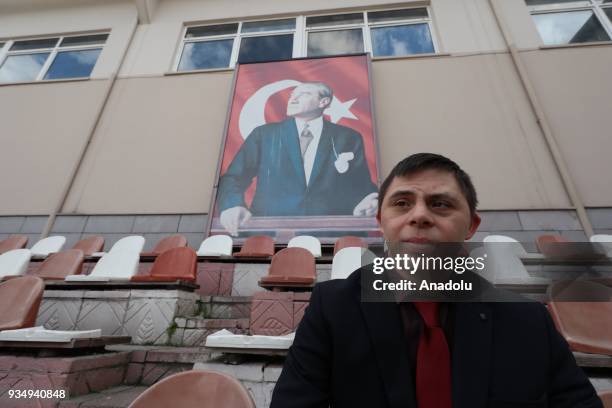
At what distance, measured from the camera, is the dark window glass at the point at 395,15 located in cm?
602

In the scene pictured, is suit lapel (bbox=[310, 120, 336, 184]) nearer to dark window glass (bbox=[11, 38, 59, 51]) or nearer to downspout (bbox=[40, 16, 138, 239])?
downspout (bbox=[40, 16, 138, 239])

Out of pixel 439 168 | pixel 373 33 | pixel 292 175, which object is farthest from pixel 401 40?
pixel 439 168

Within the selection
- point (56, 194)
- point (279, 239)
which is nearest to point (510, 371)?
point (279, 239)

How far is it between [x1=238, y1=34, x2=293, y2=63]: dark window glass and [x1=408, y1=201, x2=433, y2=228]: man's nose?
5.80 m

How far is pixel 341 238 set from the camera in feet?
12.2

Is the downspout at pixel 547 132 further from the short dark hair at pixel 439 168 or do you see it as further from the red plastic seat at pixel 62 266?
the red plastic seat at pixel 62 266

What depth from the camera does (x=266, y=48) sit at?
6.02 metres

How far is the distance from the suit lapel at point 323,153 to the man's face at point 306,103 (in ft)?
1.16

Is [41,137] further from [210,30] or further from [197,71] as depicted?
[210,30]

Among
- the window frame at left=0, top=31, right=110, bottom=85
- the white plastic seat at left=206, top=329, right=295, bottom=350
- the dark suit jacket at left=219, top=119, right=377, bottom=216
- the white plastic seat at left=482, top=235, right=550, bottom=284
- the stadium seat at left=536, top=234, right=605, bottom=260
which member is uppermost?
the window frame at left=0, top=31, right=110, bottom=85

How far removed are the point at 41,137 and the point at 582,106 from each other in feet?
29.4

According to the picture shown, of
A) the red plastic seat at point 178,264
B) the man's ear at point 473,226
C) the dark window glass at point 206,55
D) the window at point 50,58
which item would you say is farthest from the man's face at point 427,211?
the window at point 50,58

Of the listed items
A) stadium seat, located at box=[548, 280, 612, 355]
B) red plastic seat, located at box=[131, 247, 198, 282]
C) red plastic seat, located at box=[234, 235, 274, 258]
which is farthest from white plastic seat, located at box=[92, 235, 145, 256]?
stadium seat, located at box=[548, 280, 612, 355]

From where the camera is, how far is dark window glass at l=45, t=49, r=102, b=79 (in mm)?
6188
